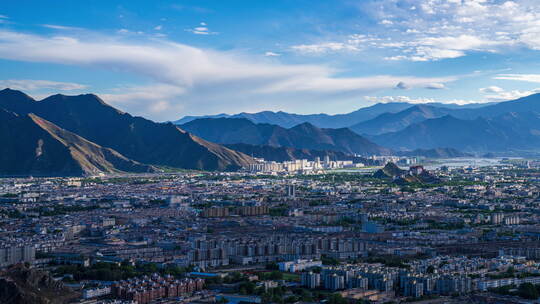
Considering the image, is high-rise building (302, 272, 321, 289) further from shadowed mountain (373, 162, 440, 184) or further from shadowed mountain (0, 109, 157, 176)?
shadowed mountain (0, 109, 157, 176)

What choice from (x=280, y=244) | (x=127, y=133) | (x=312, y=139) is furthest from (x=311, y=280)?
(x=312, y=139)

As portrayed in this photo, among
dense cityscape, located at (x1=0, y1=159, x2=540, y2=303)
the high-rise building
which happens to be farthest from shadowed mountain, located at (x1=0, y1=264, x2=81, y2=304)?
the high-rise building

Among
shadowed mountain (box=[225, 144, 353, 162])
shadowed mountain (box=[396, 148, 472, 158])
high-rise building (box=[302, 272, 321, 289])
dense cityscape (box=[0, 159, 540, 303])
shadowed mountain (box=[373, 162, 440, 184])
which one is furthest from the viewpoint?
shadowed mountain (box=[396, 148, 472, 158])

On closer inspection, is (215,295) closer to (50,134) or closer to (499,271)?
(499,271)

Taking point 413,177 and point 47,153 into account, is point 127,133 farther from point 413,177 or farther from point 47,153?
point 413,177

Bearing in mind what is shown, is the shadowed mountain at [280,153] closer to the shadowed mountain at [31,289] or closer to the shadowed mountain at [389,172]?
the shadowed mountain at [389,172]

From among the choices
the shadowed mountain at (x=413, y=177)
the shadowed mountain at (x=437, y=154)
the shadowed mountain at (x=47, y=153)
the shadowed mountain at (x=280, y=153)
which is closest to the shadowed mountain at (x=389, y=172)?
the shadowed mountain at (x=413, y=177)
